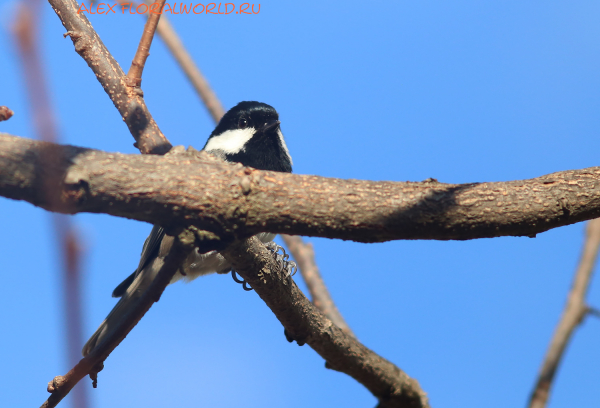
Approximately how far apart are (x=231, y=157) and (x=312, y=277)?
4.41 ft

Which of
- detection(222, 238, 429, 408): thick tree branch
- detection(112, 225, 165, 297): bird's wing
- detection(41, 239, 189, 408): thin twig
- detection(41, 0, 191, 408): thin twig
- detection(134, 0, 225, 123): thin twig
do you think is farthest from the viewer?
detection(134, 0, 225, 123): thin twig

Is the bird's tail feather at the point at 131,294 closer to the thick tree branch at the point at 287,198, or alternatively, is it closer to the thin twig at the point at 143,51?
the thin twig at the point at 143,51

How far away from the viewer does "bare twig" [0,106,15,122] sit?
186 centimetres

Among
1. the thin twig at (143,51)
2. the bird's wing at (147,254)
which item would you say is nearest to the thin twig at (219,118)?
the bird's wing at (147,254)

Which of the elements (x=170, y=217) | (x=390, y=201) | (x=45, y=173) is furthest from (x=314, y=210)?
(x=45, y=173)

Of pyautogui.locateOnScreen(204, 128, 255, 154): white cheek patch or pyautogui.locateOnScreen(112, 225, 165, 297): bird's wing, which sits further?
pyautogui.locateOnScreen(204, 128, 255, 154): white cheek patch

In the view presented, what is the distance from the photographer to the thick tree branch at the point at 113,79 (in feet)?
10.2

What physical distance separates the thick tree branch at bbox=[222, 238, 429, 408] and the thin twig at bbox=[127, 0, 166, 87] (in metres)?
1.28

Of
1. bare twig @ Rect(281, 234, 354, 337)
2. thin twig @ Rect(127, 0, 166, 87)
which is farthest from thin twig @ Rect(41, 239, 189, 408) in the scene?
bare twig @ Rect(281, 234, 354, 337)

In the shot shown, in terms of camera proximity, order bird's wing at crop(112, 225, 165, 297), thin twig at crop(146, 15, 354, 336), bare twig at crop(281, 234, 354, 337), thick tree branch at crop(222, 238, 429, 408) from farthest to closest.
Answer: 1. thin twig at crop(146, 15, 354, 336)
2. bare twig at crop(281, 234, 354, 337)
3. bird's wing at crop(112, 225, 165, 297)
4. thick tree branch at crop(222, 238, 429, 408)

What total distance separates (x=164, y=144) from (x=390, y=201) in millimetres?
1514

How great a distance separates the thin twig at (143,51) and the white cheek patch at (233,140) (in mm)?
1226

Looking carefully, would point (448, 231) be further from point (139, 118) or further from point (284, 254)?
point (139, 118)

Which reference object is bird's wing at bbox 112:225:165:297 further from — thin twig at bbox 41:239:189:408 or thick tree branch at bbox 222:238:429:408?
thin twig at bbox 41:239:189:408
